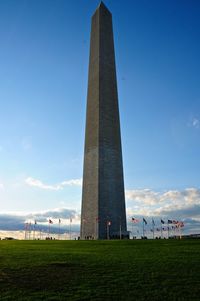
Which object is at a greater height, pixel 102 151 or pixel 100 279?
pixel 102 151

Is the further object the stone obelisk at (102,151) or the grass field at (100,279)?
the stone obelisk at (102,151)

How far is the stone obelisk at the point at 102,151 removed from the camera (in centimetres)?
5650

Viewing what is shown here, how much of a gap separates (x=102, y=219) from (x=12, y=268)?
39504 millimetres

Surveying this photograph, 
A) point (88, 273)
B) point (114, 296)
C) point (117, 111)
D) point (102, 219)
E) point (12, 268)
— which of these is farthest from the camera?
point (117, 111)

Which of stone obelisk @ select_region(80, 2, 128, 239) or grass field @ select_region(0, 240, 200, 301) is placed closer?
grass field @ select_region(0, 240, 200, 301)

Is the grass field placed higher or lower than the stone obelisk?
lower

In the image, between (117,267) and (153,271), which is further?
(117,267)

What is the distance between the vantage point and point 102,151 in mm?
58594

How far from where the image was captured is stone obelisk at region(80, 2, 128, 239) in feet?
185

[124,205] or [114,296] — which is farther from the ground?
[124,205]

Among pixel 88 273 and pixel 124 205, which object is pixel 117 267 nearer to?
pixel 88 273

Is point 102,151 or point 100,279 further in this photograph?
point 102,151

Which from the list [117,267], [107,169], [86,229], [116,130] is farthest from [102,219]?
[117,267]

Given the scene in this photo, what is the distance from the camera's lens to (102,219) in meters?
55.8
